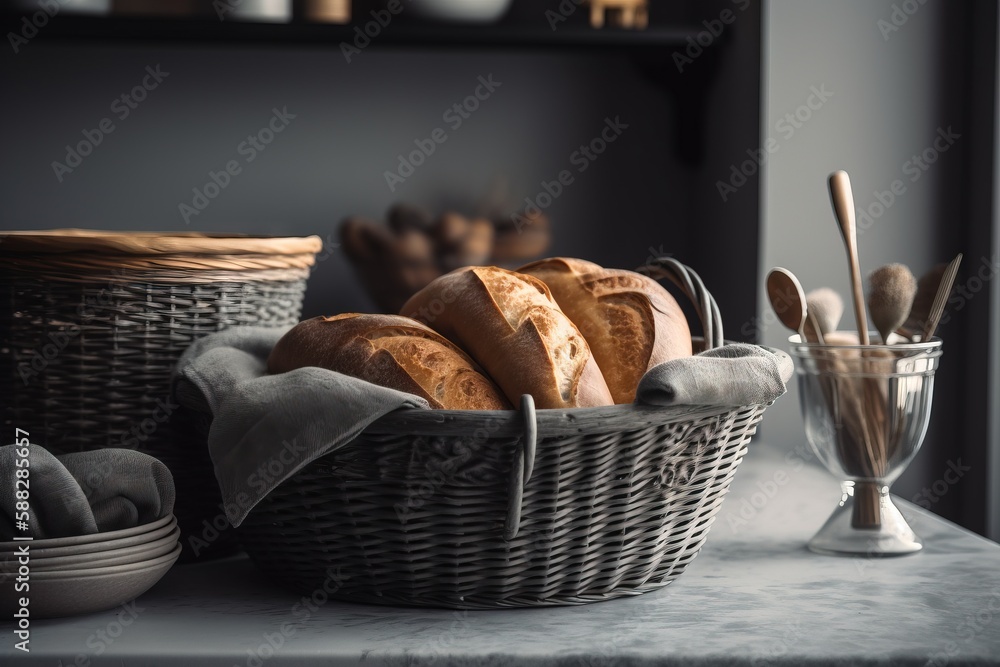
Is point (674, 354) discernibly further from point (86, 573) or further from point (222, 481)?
point (86, 573)

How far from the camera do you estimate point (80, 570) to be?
681 millimetres

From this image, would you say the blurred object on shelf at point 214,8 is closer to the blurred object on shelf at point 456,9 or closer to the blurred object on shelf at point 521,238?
the blurred object on shelf at point 456,9

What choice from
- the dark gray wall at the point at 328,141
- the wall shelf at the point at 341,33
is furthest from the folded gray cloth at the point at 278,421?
the dark gray wall at the point at 328,141

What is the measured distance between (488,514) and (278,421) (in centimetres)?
17

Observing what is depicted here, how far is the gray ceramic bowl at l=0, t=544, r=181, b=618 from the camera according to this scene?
2.22 feet

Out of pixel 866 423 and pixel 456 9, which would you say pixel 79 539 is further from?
pixel 456 9

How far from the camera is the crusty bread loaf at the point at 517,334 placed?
0.75 metres

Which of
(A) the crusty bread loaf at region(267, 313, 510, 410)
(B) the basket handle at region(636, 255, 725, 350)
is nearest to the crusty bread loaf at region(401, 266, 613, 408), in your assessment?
(A) the crusty bread loaf at region(267, 313, 510, 410)

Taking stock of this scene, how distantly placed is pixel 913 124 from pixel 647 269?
0.68 meters

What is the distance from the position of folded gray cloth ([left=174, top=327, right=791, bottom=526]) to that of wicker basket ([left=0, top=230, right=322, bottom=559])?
0.12 metres

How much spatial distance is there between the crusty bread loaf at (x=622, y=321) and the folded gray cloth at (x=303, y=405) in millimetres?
84

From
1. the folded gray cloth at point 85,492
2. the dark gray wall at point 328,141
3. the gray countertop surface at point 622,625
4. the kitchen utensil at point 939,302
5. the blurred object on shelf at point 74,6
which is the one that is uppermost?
the blurred object on shelf at point 74,6

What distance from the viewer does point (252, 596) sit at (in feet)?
2.59

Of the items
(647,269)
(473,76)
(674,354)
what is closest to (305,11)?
(473,76)
